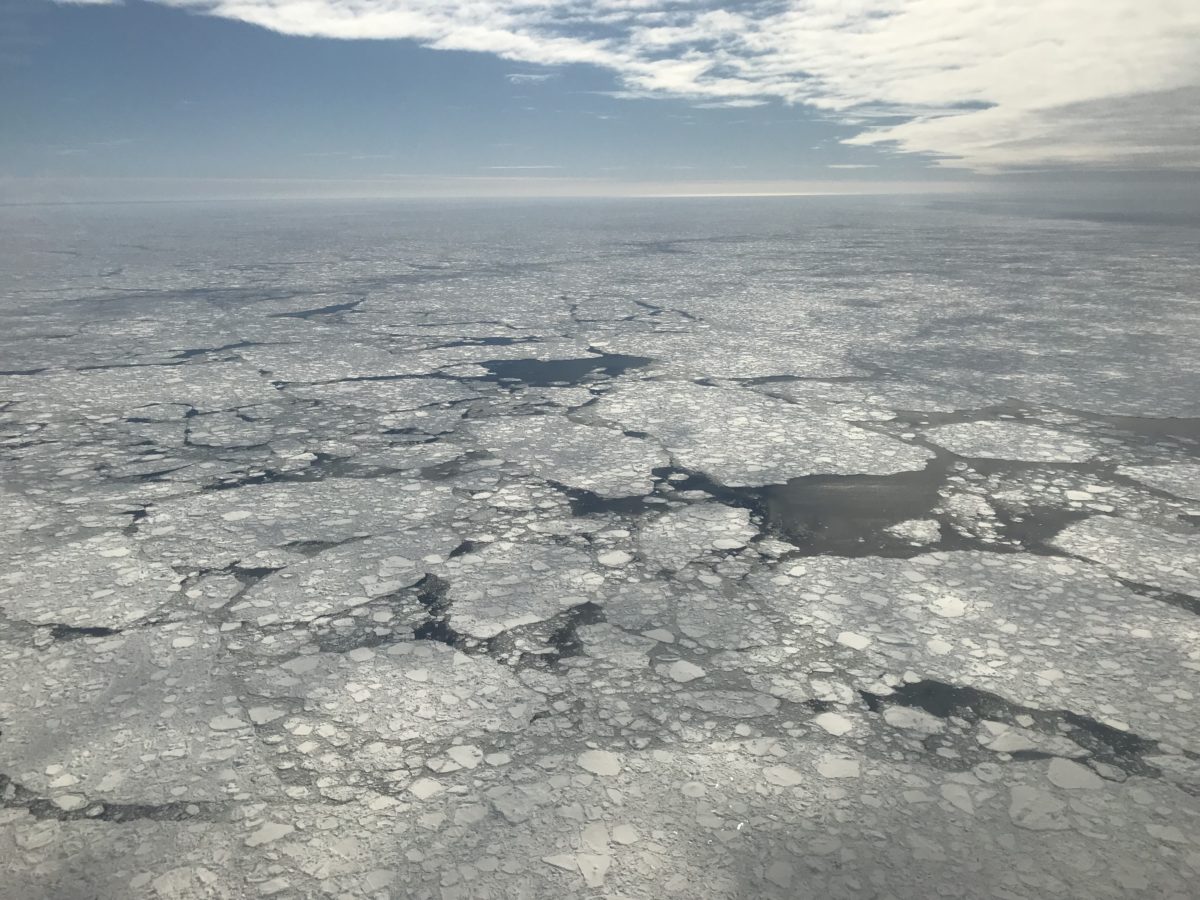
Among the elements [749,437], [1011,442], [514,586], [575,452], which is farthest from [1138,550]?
[575,452]

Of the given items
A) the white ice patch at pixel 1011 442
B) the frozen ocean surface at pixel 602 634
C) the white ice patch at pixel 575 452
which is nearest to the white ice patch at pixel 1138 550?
the frozen ocean surface at pixel 602 634

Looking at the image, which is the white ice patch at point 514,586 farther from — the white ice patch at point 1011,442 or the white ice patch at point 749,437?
the white ice patch at point 1011,442

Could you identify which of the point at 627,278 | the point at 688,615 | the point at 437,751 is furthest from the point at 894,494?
the point at 627,278

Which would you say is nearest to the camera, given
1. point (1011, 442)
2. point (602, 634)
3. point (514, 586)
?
point (602, 634)

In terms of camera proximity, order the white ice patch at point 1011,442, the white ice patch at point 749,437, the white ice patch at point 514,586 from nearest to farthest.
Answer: the white ice patch at point 514,586 < the white ice patch at point 749,437 < the white ice patch at point 1011,442

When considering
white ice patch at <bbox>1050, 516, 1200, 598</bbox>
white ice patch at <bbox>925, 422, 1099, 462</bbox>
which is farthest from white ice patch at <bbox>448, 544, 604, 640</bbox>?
white ice patch at <bbox>925, 422, 1099, 462</bbox>

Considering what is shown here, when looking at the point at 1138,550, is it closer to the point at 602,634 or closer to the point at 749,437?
the point at 749,437

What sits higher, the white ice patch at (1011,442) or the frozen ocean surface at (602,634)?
the white ice patch at (1011,442)

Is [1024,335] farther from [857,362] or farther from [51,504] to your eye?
[51,504]

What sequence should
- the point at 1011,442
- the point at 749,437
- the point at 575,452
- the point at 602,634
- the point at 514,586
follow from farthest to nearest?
the point at 749,437
the point at 1011,442
the point at 575,452
the point at 514,586
the point at 602,634
